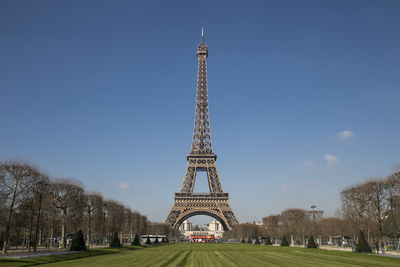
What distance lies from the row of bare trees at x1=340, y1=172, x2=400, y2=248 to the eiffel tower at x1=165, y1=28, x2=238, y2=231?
41.3 metres

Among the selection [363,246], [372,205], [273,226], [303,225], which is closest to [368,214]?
[372,205]

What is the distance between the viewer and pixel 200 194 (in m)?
100

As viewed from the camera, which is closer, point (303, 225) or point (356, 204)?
point (356, 204)

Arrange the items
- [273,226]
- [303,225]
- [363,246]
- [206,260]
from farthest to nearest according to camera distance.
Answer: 1. [273,226]
2. [303,225]
3. [363,246]
4. [206,260]

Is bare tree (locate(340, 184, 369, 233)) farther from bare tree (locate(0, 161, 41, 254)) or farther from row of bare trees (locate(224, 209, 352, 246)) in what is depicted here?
bare tree (locate(0, 161, 41, 254))

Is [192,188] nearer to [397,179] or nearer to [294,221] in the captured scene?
[294,221]

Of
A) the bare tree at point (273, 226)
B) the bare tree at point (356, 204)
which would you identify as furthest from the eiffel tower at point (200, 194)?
the bare tree at point (356, 204)

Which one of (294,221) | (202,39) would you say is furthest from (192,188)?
(202,39)

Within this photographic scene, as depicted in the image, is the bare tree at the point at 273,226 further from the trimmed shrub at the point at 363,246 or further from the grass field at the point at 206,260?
the trimmed shrub at the point at 363,246

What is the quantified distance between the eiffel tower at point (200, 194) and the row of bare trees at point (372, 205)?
135ft

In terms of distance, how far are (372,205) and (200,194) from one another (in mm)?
52108

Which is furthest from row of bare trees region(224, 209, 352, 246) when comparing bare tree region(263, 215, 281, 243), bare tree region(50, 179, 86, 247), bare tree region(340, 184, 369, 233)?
bare tree region(50, 179, 86, 247)

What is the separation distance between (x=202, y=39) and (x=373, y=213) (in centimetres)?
8390

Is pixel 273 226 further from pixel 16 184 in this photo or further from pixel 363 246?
pixel 16 184
